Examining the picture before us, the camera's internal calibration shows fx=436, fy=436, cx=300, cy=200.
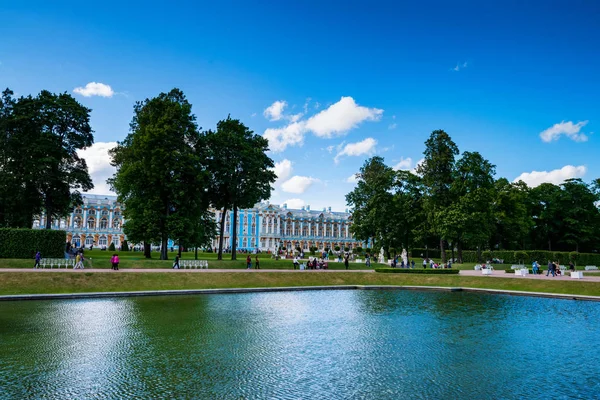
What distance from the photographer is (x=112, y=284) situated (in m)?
24.3

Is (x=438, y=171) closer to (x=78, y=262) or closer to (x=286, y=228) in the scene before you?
(x=78, y=262)

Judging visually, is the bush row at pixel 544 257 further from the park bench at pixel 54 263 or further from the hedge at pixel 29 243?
the hedge at pixel 29 243

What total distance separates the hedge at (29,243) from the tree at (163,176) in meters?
5.31

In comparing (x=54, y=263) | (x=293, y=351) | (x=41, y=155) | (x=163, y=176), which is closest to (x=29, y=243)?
(x=54, y=263)

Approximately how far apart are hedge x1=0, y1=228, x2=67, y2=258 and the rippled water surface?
1616 centimetres

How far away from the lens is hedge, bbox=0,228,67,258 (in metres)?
32.5

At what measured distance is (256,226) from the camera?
4808 inches

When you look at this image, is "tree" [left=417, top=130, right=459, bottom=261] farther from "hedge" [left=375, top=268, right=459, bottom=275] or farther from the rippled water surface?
the rippled water surface

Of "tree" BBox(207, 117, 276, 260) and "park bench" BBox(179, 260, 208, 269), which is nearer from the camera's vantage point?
"park bench" BBox(179, 260, 208, 269)

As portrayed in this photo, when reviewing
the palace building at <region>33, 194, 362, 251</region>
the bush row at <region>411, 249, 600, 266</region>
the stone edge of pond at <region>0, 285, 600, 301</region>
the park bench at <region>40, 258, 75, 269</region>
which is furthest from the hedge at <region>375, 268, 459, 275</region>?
the palace building at <region>33, 194, 362, 251</region>

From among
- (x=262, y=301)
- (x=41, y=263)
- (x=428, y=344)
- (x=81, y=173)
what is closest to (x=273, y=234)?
(x=81, y=173)

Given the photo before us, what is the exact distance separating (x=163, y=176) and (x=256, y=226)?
8571cm

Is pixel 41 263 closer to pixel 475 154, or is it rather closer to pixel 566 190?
pixel 475 154

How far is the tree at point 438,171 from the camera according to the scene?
47406 mm
